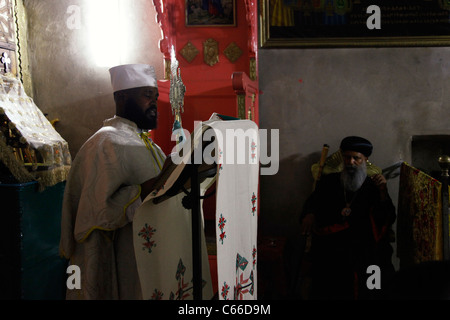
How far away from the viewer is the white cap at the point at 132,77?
85.5 inches

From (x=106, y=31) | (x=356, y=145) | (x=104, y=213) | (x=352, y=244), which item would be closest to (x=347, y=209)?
(x=352, y=244)

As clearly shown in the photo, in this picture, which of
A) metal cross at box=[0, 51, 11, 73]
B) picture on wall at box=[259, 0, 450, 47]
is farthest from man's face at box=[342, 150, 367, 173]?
metal cross at box=[0, 51, 11, 73]

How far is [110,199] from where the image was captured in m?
1.83

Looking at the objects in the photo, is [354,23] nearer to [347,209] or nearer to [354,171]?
[354,171]

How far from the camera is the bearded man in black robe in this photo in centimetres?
327

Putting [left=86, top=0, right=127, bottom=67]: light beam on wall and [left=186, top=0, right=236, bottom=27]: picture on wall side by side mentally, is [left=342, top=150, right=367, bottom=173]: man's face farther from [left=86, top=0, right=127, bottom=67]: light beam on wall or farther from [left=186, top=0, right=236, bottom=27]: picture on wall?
[left=86, top=0, right=127, bottom=67]: light beam on wall

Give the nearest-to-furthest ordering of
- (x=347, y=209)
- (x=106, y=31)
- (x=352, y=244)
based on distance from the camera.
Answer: (x=352, y=244), (x=347, y=209), (x=106, y=31)

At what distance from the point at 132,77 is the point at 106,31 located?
1.82 metres

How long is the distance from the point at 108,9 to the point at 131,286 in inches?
105

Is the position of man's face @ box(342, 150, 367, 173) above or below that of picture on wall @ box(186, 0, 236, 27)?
below

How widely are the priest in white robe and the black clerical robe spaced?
1.86m

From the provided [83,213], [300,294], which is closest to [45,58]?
[83,213]

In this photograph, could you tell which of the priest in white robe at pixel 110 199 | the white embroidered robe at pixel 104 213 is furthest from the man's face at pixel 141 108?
the white embroidered robe at pixel 104 213

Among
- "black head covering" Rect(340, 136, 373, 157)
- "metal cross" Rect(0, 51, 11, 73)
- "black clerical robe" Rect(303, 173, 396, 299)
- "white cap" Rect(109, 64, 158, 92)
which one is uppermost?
"metal cross" Rect(0, 51, 11, 73)
